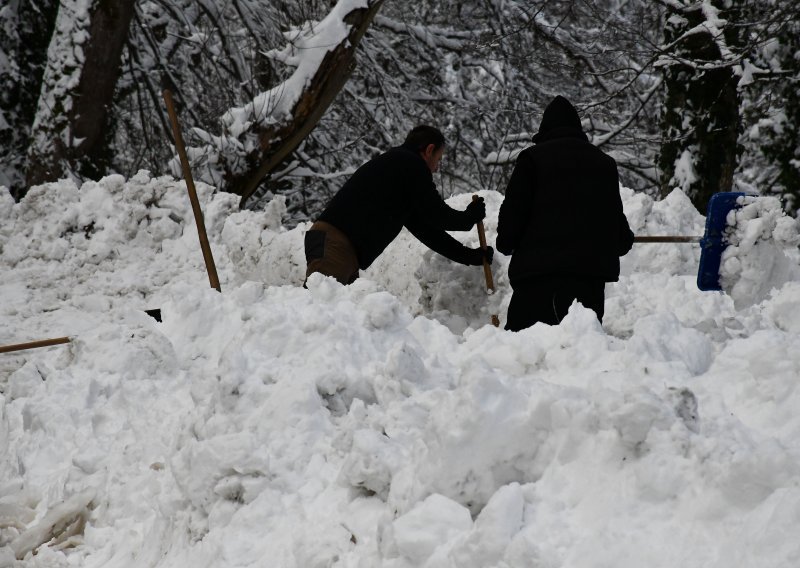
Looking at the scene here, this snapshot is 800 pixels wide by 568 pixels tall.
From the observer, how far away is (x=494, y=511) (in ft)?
6.20

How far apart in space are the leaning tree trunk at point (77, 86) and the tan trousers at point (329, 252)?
13.6 feet

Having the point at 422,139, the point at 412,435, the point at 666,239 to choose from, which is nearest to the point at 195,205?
the point at 422,139

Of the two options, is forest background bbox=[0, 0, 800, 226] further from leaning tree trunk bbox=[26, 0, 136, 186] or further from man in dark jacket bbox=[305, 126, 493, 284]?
man in dark jacket bbox=[305, 126, 493, 284]

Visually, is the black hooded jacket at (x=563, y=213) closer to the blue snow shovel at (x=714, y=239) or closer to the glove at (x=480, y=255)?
the blue snow shovel at (x=714, y=239)

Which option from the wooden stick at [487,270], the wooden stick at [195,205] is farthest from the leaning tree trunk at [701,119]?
the wooden stick at [195,205]

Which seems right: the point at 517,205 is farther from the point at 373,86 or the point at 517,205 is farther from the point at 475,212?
the point at 373,86

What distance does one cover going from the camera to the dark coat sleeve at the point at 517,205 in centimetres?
397

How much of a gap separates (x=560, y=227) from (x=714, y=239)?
3.91 feet

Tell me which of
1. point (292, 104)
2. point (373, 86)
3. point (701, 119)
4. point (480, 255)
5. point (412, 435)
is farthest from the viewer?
point (373, 86)

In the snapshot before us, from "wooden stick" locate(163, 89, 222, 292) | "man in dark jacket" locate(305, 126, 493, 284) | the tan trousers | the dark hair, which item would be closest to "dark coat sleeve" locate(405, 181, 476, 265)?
"man in dark jacket" locate(305, 126, 493, 284)

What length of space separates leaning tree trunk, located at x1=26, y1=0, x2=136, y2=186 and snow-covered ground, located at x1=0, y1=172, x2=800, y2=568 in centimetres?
428

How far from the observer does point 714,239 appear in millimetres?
4629

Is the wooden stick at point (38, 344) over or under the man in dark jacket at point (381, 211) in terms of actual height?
under

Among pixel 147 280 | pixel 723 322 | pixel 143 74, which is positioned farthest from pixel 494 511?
pixel 143 74
